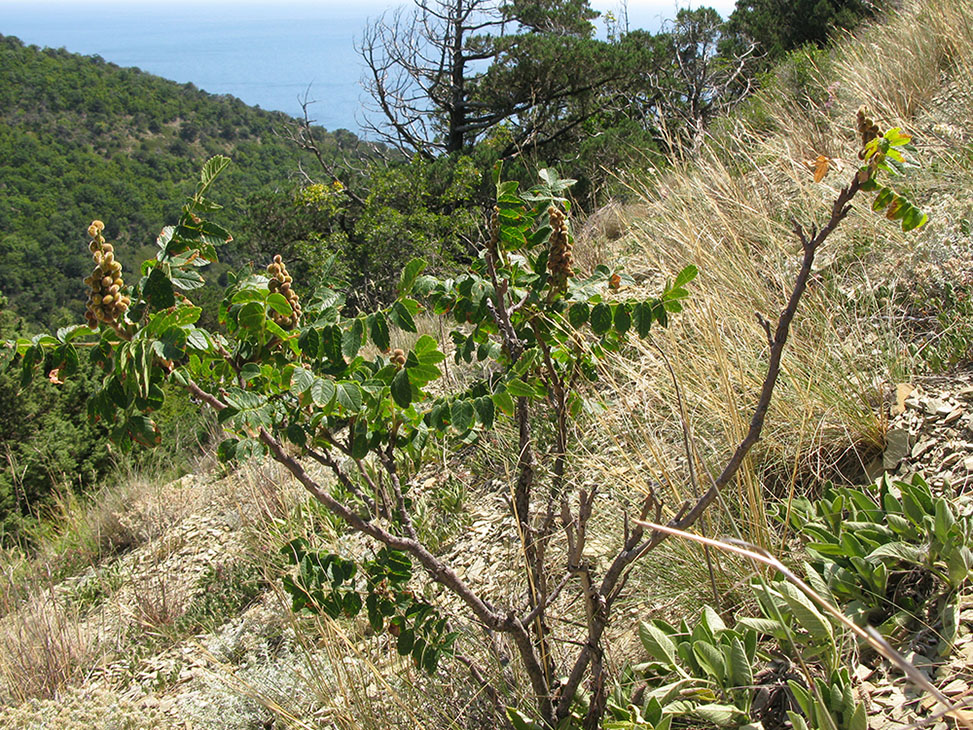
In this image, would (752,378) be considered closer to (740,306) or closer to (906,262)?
(740,306)

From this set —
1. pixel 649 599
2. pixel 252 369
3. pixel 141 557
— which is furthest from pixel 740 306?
pixel 141 557

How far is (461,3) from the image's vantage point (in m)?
13.2

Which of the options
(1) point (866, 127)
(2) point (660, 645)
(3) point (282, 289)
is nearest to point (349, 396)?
(3) point (282, 289)

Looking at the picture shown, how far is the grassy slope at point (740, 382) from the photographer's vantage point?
1.87 metres

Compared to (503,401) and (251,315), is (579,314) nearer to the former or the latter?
(503,401)

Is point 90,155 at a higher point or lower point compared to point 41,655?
higher

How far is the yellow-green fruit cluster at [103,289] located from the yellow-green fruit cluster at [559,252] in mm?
950

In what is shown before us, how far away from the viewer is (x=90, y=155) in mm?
39531

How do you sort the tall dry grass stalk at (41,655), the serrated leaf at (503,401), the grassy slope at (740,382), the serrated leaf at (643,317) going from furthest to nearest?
the tall dry grass stalk at (41,655) → the grassy slope at (740,382) → the serrated leaf at (643,317) → the serrated leaf at (503,401)

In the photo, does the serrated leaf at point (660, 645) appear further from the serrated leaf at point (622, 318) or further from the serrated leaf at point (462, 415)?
the serrated leaf at point (622, 318)

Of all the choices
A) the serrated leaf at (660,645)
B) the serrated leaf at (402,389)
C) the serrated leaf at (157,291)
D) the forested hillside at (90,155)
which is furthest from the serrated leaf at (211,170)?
the forested hillside at (90,155)

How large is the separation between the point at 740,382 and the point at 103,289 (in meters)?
1.77

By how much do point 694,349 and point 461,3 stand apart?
12.9m

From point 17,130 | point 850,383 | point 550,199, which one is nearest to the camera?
point 550,199
